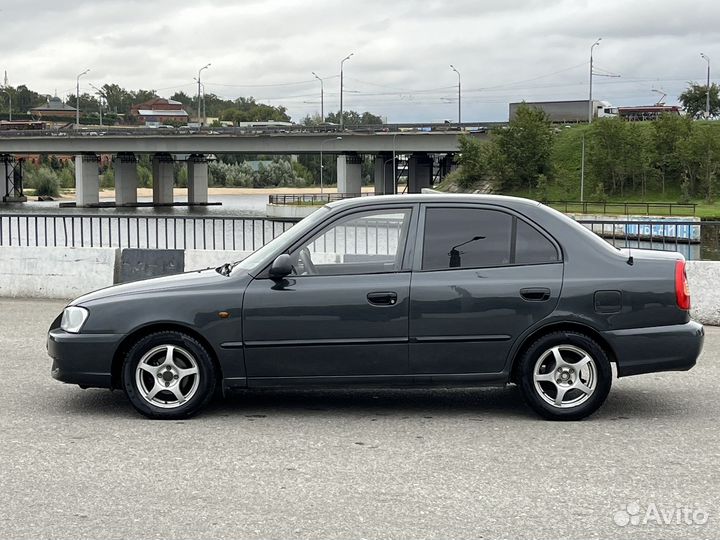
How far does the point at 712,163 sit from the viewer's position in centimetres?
8988

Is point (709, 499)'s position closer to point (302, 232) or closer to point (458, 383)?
Answer: point (458, 383)

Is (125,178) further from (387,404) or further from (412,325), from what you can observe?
(412,325)

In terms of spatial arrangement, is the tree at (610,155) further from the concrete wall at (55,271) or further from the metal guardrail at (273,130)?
the concrete wall at (55,271)

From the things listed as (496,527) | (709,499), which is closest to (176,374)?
(496,527)

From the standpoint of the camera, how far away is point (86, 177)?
11288 centimetres

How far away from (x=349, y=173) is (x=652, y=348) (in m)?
96.9

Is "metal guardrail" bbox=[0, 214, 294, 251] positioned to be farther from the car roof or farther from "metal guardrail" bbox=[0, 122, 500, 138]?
"metal guardrail" bbox=[0, 122, 500, 138]

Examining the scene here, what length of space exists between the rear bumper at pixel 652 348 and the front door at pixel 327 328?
147 cm

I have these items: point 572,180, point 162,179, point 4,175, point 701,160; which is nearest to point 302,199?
point 572,180

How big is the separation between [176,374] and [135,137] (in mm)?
95011

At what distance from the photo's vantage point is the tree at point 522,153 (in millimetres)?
94938

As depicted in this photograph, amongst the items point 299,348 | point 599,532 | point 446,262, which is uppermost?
point 446,262

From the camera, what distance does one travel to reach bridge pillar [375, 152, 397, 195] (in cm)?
10838

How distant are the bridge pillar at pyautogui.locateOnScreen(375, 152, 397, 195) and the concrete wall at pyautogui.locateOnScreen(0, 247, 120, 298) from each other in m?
92.0
